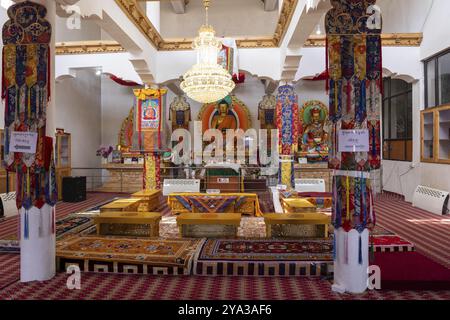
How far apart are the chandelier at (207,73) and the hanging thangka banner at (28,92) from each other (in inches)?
153

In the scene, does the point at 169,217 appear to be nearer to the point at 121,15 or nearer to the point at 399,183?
the point at 121,15

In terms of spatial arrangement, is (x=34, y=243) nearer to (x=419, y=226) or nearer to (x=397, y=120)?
(x=419, y=226)

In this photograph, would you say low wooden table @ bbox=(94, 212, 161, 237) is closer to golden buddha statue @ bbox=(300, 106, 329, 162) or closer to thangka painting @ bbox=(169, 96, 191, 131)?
golden buddha statue @ bbox=(300, 106, 329, 162)

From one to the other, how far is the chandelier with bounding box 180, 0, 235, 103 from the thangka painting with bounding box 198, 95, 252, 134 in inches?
218

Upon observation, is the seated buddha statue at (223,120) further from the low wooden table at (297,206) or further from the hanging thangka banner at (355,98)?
the hanging thangka banner at (355,98)

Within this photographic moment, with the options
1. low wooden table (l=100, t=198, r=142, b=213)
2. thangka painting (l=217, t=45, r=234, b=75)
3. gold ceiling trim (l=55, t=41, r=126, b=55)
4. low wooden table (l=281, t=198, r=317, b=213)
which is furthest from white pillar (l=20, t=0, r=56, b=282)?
gold ceiling trim (l=55, t=41, r=126, b=55)

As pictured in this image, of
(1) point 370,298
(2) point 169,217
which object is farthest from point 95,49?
(1) point 370,298

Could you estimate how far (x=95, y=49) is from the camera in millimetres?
8727

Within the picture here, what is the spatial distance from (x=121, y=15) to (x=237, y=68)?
2.95 meters

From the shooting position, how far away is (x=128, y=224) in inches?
207

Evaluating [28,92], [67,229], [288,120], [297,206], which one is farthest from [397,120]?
[28,92]

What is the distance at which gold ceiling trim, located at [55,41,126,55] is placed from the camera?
8.63 m

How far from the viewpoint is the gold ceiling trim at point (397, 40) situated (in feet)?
27.9

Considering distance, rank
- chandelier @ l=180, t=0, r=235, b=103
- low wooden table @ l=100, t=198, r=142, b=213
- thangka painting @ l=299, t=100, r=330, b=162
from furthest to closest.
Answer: thangka painting @ l=299, t=100, r=330, b=162 < chandelier @ l=180, t=0, r=235, b=103 < low wooden table @ l=100, t=198, r=142, b=213
